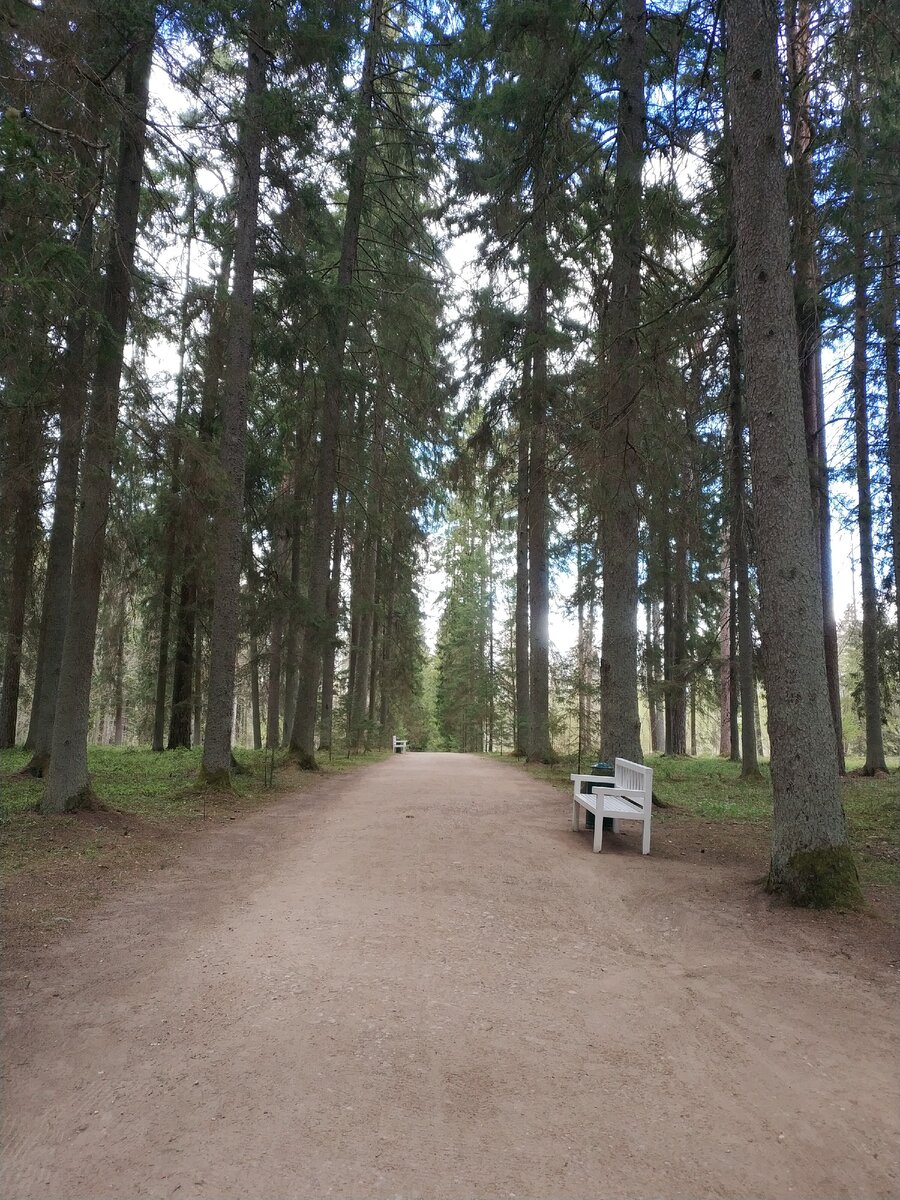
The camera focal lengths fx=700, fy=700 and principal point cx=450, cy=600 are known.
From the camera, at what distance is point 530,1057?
9.70 ft

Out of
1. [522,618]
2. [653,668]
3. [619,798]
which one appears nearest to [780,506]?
[619,798]

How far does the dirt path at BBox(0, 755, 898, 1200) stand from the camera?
2.28 m

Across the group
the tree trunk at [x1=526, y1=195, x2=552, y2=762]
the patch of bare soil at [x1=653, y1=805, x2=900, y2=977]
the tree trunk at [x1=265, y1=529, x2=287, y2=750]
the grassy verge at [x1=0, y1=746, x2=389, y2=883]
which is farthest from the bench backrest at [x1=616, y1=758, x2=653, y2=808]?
the tree trunk at [x1=265, y1=529, x2=287, y2=750]

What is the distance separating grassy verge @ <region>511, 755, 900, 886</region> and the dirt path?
7.92 ft

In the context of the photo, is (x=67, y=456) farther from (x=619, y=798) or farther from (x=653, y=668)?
(x=653, y=668)

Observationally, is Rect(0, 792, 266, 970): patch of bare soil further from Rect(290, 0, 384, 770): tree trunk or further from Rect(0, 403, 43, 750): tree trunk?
Rect(290, 0, 384, 770): tree trunk

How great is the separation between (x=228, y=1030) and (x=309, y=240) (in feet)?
42.0

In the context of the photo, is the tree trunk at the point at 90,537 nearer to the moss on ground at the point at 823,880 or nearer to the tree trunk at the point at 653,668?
the moss on ground at the point at 823,880

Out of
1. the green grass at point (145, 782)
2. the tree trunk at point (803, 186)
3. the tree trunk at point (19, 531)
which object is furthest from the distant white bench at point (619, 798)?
the tree trunk at point (19, 531)

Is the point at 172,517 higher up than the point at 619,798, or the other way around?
the point at 172,517

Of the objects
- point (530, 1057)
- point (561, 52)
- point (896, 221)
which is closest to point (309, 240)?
point (561, 52)

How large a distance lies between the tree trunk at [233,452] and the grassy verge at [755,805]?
6.21 meters

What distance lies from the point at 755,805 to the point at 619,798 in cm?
417

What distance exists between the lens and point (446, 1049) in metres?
3.00
